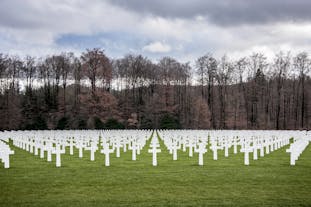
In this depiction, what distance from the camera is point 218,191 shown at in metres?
10.0

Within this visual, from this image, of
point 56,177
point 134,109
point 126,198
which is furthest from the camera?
point 134,109

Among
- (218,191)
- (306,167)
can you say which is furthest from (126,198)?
(306,167)

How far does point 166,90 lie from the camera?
70.4 metres

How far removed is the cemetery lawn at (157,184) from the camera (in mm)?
8945

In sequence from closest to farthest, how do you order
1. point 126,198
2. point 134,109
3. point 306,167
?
point 126,198, point 306,167, point 134,109

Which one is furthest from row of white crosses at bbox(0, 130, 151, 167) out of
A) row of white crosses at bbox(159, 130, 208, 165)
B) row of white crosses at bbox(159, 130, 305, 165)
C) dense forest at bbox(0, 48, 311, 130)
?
dense forest at bbox(0, 48, 311, 130)

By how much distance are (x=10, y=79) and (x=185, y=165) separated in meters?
58.6

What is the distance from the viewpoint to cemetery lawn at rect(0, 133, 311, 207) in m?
8.95

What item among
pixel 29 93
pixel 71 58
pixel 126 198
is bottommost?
pixel 126 198

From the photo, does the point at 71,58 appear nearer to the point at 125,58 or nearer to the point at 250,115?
the point at 125,58

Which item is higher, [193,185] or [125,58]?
[125,58]

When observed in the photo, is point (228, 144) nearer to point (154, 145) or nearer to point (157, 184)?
point (154, 145)

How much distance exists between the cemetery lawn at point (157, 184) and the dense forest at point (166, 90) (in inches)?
1900

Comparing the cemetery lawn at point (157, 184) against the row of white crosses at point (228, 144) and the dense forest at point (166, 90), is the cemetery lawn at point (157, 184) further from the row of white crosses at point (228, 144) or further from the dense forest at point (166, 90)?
the dense forest at point (166, 90)
